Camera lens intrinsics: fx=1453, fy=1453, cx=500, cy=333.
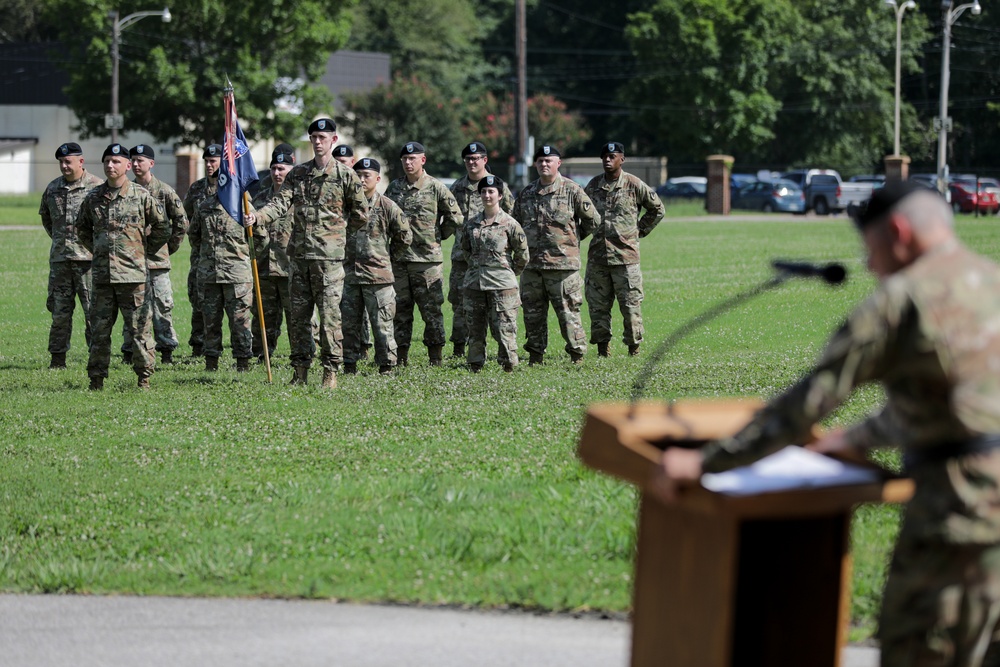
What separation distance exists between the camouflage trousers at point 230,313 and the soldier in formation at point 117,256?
3.91 feet

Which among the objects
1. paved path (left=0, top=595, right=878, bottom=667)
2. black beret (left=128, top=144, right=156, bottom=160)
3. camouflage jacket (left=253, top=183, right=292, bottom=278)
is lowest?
paved path (left=0, top=595, right=878, bottom=667)

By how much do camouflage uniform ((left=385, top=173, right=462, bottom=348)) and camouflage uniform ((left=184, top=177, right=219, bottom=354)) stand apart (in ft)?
6.52

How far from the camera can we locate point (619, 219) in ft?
51.7

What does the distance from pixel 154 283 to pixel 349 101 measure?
182ft

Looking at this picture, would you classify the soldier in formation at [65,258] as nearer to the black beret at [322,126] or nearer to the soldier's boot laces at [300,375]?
the soldier's boot laces at [300,375]

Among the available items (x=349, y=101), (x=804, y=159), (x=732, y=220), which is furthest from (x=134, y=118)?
(x=804, y=159)

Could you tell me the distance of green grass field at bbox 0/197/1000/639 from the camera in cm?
705

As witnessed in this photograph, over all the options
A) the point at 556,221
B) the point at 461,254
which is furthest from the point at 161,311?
the point at 556,221

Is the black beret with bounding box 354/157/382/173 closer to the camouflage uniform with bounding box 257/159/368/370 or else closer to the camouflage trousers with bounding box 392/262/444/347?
the camouflage trousers with bounding box 392/262/444/347

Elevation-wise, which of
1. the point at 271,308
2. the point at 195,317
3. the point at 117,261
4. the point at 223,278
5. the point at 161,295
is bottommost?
the point at 195,317

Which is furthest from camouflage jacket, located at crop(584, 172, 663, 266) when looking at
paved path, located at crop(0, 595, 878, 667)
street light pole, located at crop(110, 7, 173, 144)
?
street light pole, located at crop(110, 7, 173, 144)

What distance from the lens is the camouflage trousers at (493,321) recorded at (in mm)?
14344

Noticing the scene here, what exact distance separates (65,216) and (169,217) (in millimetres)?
1105

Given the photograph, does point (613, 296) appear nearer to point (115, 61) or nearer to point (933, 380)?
point (933, 380)
